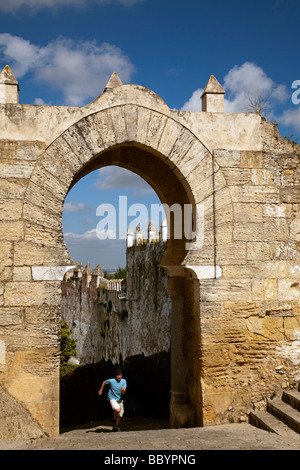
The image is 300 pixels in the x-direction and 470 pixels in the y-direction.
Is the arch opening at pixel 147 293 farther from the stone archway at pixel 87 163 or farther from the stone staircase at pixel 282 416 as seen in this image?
the stone staircase at pixel 282 416

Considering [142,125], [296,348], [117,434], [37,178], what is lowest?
[117,434]

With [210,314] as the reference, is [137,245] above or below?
above

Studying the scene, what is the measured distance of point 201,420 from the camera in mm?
5188

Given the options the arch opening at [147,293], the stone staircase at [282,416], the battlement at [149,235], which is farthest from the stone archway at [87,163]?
the battlement at [149,235]

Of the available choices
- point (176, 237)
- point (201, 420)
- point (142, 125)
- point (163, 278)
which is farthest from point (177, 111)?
point (163, 278)

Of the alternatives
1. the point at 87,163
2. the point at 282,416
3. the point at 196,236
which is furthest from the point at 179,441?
the point at 87,163

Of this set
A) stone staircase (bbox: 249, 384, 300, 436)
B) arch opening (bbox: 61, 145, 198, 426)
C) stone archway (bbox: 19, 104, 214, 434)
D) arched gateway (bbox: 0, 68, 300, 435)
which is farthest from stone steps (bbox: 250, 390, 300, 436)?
arch opening (bbox: 61, 145, 198, 426)

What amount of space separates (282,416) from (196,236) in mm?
2257

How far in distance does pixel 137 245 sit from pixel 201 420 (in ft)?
29.2

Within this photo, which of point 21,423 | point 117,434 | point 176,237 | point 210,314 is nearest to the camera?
point 21,423

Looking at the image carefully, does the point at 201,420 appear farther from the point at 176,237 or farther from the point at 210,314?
the point at 176,237

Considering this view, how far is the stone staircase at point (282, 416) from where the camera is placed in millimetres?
4602

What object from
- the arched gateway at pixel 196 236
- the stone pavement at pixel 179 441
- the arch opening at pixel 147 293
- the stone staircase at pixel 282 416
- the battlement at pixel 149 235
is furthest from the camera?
the battlement at pixel 149 235

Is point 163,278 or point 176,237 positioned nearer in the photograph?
point 176,237
